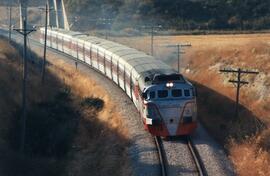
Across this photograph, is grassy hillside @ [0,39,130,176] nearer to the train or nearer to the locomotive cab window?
the train

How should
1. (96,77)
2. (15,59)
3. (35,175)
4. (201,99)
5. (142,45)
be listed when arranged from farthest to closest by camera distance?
(142,45)
(15,59)
(96,77)
(201,99)
(35,175)

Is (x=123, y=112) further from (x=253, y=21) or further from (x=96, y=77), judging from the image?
(x=253, y=21)

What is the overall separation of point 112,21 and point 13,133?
71361 millimetres

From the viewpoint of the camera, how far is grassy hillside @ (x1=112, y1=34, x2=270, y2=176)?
89.6 ft

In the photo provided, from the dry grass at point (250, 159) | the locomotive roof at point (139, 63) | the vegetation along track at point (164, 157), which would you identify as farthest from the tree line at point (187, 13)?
the vegetation along track at point (164, 157)

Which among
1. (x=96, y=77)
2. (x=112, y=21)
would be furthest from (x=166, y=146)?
(x=112, y=21)

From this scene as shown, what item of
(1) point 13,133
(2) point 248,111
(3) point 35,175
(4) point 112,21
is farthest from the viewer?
(4) point 112,21

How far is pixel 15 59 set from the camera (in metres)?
52.7

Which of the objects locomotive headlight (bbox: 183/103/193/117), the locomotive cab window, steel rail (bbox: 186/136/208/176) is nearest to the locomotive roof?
the locomotive cab window

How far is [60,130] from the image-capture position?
34.3 metres

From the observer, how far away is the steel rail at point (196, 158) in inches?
962

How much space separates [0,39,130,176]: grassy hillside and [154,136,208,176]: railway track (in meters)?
1.82

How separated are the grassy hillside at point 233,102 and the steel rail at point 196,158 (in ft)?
6.38

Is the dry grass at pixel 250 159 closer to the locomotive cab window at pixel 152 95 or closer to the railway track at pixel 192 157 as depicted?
the railway track at pixel 192 157
